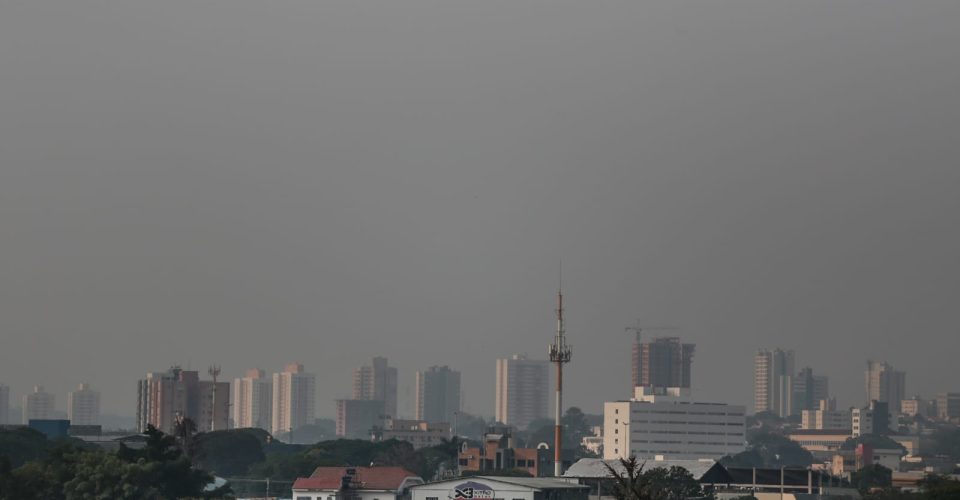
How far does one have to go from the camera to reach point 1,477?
83812 millimetres

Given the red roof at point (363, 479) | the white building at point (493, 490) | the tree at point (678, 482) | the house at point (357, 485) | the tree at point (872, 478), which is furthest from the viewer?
the tree at point (872, 478)

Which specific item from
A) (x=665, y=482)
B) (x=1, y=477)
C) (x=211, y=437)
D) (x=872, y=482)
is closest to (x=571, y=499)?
(x=665, y=482)

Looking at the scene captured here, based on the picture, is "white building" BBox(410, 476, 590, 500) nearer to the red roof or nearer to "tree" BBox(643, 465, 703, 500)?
the red roof

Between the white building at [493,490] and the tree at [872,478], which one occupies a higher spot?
the white building at [493,490]

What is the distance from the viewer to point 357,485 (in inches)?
3718

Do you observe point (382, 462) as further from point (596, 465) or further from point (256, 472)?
point (596, 465)

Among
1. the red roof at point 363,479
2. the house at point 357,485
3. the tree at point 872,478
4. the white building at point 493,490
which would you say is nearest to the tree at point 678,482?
the white building at point 493,490

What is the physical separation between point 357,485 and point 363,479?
0.72 m

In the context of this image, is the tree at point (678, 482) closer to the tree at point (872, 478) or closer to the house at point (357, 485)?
the house at point (357, 485)

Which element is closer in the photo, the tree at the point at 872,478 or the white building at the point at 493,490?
the white building at the point at 493,490

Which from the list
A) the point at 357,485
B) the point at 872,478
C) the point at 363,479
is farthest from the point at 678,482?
the point at 872,478

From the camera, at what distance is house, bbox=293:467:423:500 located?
A: 306 feet

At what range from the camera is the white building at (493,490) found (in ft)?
276

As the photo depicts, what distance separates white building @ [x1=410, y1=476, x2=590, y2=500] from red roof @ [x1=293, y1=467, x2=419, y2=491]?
17.1 feet
